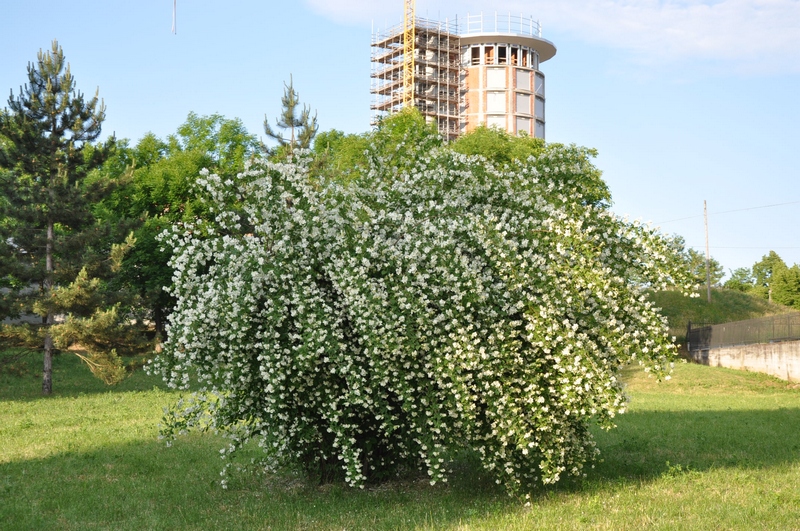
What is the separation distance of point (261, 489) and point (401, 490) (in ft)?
7.43

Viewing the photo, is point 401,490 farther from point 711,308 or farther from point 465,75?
point 465,75

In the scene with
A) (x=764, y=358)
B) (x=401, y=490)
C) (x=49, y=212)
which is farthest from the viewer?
(x=764, y=358)

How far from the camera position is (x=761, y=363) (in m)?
40.2

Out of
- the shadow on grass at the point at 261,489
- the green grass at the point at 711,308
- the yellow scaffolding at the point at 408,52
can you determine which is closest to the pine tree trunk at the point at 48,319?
the shadow on grass at the point at 261,489

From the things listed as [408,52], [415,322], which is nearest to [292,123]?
[415,322]

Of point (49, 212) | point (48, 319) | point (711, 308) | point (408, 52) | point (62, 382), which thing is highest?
point (408, 52)

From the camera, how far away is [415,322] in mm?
10414

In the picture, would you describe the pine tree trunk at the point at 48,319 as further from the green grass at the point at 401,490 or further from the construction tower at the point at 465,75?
the construction tower at the point at 465,75

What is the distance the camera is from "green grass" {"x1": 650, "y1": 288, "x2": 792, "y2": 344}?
5838cm

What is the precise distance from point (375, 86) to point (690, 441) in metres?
90.6

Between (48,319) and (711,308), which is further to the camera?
(711,308)

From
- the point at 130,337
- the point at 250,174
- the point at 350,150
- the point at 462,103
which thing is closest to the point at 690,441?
the point at 250,174

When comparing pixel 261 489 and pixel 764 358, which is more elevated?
pixel 764 358

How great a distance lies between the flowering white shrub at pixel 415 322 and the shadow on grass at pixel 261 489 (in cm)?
60
